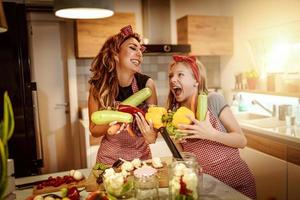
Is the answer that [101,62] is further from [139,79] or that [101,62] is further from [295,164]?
[295,164]

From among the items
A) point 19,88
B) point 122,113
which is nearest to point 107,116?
point 122,113

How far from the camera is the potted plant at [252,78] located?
3131mm

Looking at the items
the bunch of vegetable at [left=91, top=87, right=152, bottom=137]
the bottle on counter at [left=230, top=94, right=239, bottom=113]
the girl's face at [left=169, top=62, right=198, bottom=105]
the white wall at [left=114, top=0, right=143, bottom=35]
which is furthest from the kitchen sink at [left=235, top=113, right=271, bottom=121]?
the bunch of vegetable at [left=91, top=87, right=152, bottom=137]

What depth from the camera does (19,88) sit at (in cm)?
245

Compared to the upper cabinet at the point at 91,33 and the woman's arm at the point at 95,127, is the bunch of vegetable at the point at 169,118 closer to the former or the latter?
the woman's arm at the point at 95,127

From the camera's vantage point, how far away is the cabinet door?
7.57 feet

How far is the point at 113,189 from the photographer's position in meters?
0.97

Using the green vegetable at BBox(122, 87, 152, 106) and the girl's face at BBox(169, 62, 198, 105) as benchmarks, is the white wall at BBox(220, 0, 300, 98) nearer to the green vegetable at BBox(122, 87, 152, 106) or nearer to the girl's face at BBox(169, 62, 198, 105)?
the girl's face at BBox(169, 62, 198, 105)

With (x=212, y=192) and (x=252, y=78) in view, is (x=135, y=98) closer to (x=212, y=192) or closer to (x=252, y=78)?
(x=212, y=192)

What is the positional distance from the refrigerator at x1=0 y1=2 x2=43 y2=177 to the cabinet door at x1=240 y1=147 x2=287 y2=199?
6.17 ft

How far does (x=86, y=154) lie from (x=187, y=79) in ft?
6.07

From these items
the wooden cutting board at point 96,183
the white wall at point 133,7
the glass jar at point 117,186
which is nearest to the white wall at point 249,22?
the white wall at point 133,7

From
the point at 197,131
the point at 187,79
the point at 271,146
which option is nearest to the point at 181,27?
the point at 271,146

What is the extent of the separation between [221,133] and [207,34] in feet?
7.44
